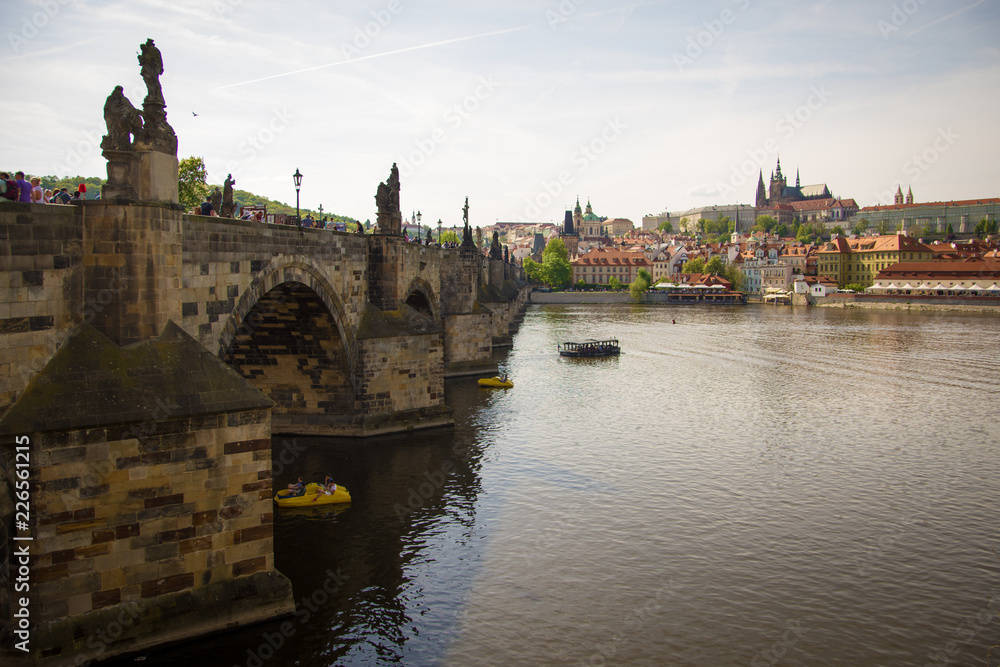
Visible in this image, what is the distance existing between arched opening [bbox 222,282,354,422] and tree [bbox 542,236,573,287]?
120 m

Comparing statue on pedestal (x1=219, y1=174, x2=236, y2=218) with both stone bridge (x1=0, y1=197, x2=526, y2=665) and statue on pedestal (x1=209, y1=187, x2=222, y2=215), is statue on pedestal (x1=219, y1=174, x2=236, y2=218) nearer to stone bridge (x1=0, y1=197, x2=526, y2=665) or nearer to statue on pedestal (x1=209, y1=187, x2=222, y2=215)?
statue on pedestal (x1=209, y1=187, x2=222, y2=215)

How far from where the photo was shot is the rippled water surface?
42.7ft

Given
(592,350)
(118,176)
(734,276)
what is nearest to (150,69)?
(118,176)

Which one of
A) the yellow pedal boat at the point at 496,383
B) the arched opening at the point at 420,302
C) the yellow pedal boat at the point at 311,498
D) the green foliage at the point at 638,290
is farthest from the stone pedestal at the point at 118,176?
the green foliage at the point at 638,290

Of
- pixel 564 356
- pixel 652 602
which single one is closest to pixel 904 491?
pixel 652 602

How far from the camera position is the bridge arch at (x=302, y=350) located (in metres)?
22.7

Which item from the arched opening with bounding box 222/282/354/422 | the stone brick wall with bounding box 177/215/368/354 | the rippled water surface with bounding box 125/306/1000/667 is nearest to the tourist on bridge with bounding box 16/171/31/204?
the stone brick wall with bounding box 177/215/368/354

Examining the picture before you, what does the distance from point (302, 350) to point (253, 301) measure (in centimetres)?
681

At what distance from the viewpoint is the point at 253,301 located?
18.1 meters

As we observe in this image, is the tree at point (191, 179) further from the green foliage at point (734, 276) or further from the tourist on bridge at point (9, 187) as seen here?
the green foliage at point (734, 276)

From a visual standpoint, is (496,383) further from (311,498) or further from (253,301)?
(253,301)

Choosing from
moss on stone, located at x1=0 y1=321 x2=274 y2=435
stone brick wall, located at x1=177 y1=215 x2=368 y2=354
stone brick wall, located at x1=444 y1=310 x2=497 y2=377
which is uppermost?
stone brick wall, located at x1=177 y1=215 x2=368 y2=354

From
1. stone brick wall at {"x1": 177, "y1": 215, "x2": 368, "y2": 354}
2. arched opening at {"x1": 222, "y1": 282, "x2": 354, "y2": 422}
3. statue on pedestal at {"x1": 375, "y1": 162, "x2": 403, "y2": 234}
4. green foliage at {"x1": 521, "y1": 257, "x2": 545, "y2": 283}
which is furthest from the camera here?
green foliage at {"x1": 521, "y1": 257, "x2": 545, "y2": 283}

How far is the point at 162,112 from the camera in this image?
12.9 meters
